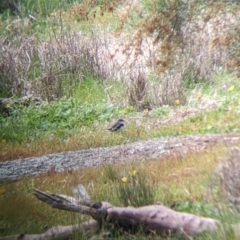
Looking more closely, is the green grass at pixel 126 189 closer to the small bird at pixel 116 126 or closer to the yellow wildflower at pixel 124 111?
the small bird at pixel 116 126

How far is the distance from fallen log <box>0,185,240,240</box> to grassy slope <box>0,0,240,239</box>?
0.21m

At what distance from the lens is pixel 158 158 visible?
834 cm

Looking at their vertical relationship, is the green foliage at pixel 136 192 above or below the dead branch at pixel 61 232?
above

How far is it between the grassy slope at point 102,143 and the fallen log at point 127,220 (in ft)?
0.69

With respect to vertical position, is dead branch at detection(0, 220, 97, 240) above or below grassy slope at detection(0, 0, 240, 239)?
above

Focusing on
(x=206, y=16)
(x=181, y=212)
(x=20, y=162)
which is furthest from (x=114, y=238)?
(x=20, y=162)

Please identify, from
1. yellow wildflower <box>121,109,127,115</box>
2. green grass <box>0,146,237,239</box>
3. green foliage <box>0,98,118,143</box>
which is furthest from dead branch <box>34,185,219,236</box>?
yellow wildflower <box>121,109,127,115</box>

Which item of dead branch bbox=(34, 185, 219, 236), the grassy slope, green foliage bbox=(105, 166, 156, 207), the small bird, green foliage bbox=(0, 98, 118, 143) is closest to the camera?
dead branch bbox=(34, 185, 219, 236)

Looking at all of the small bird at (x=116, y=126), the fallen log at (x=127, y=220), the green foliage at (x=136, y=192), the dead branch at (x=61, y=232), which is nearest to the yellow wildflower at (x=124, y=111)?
the small bird at (x=116, y=126)

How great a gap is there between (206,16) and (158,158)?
1.76 metres

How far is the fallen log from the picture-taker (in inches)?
198

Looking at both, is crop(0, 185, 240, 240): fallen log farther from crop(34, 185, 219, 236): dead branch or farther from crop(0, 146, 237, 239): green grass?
crop(0, 146, 237, 239): green grass

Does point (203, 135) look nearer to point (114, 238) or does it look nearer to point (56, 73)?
point (114, 238)

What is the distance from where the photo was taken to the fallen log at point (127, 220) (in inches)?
198
